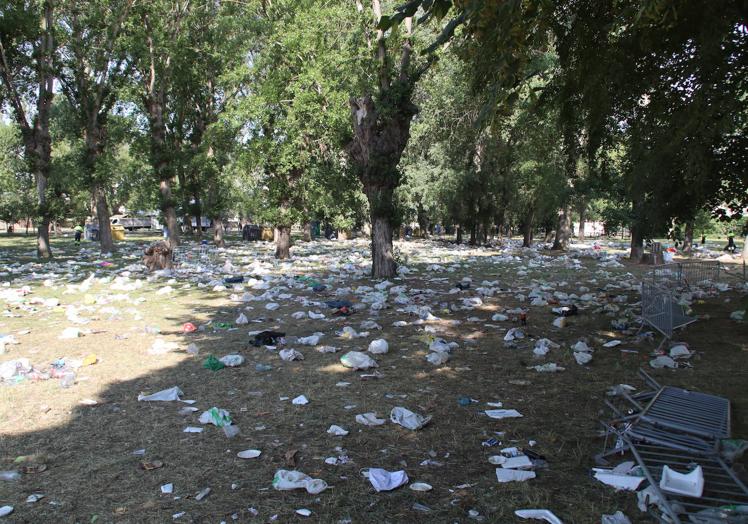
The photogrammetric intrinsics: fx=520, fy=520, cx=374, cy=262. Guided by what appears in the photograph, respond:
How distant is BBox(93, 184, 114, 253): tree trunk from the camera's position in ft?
65.1

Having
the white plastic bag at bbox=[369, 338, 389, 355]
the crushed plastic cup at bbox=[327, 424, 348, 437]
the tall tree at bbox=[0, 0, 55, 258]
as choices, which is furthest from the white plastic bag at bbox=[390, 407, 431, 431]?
the tall tree at bbox=[0, 0, 55, 258]

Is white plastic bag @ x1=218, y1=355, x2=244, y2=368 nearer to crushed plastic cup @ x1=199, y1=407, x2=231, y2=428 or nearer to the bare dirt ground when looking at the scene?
the bare dirt ground

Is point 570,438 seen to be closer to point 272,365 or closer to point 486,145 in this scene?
point 272,365

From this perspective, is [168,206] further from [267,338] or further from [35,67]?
[267,338]

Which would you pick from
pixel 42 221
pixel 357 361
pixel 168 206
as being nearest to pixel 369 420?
pixel 357 361

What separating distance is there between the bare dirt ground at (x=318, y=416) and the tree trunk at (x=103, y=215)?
12.5m

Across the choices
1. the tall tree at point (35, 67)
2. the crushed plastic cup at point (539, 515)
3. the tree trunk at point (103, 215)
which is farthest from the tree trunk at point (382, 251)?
the tree trunk at point (103, 215)

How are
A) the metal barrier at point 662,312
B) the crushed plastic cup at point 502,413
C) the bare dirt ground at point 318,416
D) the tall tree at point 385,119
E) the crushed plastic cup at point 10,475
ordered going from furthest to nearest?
the tall tree at point 385,119
the metal barrier at point 662,312
the crushed plastic cup at point 502,413
the crushed plastic cup at point 10,475
the bare dirt ground at point 318,416

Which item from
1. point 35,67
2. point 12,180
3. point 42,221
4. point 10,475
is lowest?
point 10,475

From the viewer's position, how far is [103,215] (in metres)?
20.2

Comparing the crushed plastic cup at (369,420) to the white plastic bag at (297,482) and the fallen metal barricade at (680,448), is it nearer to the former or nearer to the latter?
the white plastic bag at (297,482)

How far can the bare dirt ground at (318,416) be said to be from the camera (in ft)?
9.51

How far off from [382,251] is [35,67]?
14.2 meters

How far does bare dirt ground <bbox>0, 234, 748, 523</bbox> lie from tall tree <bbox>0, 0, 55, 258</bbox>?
11.0m
